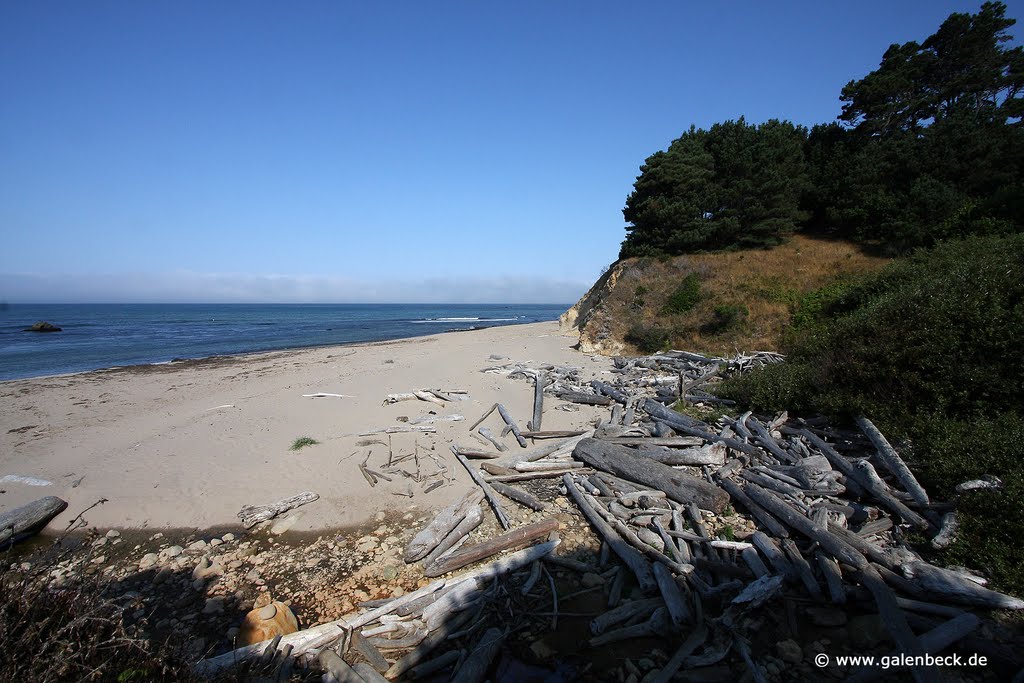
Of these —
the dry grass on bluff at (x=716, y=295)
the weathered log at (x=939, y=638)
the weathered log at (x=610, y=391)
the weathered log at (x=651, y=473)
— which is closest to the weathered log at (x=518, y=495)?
the weathered log at (x=651, y=473)

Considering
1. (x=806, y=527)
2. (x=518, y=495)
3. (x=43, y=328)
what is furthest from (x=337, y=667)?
(x=43, y=328)

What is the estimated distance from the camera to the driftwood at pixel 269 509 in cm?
739

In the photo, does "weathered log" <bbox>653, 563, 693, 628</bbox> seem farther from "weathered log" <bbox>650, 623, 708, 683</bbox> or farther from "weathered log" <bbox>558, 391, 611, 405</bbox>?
"weathered log" <bbox>558, 391, 611, 405</bbox>

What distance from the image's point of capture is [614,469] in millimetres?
8117

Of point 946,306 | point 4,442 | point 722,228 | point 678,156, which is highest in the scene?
point 678,156

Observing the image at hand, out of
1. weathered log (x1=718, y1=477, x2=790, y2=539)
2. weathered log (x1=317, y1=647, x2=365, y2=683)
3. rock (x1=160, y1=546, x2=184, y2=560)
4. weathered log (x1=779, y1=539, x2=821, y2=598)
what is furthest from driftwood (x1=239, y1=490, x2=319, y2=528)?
weathered log (x1=779, y1=539, x2=821, y2=598)

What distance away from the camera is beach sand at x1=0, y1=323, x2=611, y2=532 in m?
8.02

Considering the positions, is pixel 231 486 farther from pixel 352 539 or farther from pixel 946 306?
pixel 946 306

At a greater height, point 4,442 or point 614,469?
point 614,469

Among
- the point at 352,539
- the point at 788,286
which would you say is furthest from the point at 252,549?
the point at 788,286

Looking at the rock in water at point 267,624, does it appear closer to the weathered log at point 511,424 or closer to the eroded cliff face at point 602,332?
the weathered log at point 511,424

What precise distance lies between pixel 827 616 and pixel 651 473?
3.18 meters

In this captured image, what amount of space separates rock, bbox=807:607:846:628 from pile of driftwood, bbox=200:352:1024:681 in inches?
6.0

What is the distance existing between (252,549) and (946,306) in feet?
42.9
